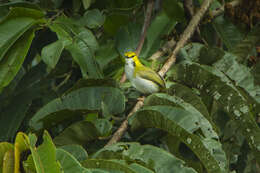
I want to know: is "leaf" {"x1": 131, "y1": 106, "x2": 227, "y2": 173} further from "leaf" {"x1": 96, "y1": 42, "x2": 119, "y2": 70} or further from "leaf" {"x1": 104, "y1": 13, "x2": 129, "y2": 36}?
"leaf" {"x1": 104, "y1": 13, "x2": 129, "y2": 36}

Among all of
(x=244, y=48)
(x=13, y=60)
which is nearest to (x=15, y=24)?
(x=13, y=60)

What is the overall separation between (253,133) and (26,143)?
0.61 m

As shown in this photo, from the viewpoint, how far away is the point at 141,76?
1566 millimetres

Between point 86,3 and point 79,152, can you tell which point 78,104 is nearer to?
point 79,152

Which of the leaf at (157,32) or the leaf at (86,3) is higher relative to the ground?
the leaf at (86,3)

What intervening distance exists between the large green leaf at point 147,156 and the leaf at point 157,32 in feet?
2.71

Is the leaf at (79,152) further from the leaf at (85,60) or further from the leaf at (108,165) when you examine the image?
the leaf at (85,60)

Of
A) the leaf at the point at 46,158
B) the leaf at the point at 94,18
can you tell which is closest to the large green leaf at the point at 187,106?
the leaf at the point at 46,158

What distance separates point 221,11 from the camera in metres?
1.76

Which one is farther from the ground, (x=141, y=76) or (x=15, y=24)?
(x=15, y=24)

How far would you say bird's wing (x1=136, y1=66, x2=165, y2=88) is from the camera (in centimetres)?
137

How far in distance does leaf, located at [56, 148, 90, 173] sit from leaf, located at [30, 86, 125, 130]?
0.32m

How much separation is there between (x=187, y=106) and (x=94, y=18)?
0.62 metres

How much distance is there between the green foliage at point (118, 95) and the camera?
88cm
